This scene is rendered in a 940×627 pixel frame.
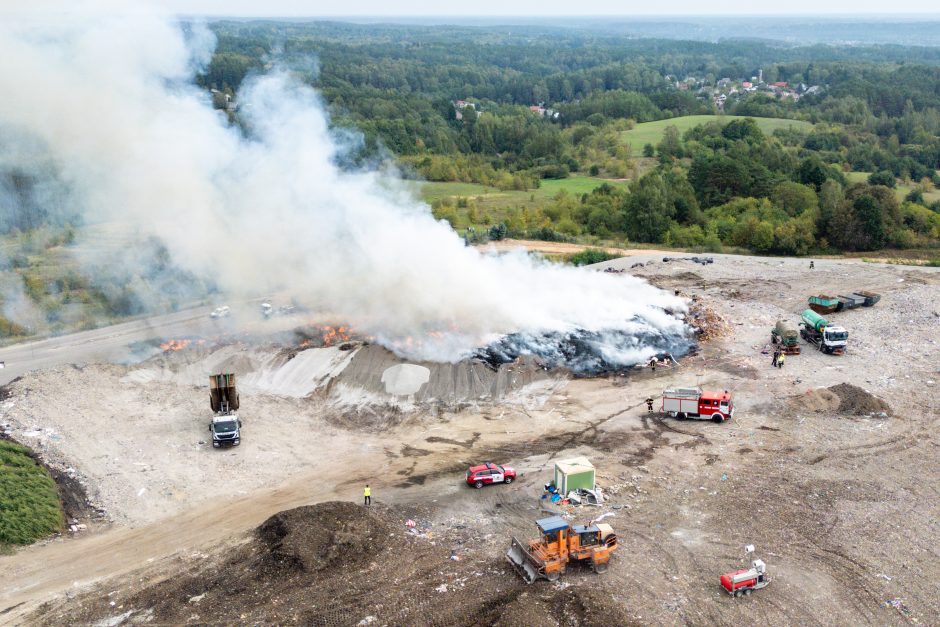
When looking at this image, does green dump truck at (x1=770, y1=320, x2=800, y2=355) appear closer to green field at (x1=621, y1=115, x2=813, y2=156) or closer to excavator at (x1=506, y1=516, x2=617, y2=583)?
excavator at (x1=506, y1=516, x2=617, y2=583)

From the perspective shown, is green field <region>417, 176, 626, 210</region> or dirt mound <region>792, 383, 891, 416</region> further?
green field <region>417, 176, 626, 210</region>

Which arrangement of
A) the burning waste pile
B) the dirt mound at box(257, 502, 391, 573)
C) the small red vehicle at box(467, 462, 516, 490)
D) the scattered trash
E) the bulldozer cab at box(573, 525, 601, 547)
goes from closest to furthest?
the scattered trash, the bulldozer cab at box(573, 525, 601, 547), the dirt mound at box(257, 502, 391, 573), the small red vehicle at box(467, 462, 516, 490), the burning waste pile

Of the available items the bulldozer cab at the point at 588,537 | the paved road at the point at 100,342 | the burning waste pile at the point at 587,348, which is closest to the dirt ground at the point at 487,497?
the bulldozer cab at the point at 588,537

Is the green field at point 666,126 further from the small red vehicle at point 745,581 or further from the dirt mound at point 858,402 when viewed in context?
the small red vehicle at point 745,581

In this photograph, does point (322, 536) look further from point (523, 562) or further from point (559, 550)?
point (559, 550)

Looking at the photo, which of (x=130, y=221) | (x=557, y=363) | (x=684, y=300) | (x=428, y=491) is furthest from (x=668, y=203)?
(x=428, y=491)

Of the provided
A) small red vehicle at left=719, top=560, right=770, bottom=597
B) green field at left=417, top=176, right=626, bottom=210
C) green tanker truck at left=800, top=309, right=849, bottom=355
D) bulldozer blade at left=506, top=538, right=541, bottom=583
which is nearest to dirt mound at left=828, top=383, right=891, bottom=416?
green tanker truck at left=800, top=309, right=849, bottom=355
